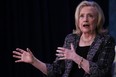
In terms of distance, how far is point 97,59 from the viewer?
2.20 m

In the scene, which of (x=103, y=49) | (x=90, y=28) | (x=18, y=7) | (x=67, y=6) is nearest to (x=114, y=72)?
(x=103, y=49)

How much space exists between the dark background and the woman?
3.05ft

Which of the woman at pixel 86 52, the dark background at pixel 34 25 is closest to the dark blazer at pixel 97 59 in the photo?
the woman at pixel 86 52

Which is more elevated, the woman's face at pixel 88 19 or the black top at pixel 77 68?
the woman's face at pixel 88 19

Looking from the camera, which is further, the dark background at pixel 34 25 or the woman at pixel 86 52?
the dark background at pixel 34 25

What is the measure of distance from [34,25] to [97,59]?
1278mm

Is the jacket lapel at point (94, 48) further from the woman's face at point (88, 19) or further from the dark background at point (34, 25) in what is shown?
the dark background at point (34, 25)

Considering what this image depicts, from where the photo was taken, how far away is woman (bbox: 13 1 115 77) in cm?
210

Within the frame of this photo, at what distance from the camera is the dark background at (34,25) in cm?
332

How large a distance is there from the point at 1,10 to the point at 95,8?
1316mm

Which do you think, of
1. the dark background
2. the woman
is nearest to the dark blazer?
the woman

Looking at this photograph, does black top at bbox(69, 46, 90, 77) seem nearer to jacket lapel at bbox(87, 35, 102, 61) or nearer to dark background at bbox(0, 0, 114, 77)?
jacket lapel at bbox(87, 35, 102, 61)

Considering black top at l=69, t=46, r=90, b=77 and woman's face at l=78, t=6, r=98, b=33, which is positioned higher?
woman's face at l=78, t=6, r=98, b=33

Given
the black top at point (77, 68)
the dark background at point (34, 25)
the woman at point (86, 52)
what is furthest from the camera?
the dark background at point (34, 25)
